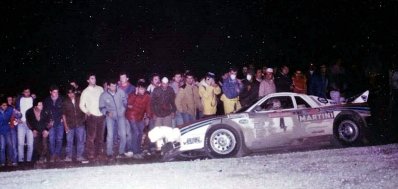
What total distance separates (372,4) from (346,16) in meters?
1.27

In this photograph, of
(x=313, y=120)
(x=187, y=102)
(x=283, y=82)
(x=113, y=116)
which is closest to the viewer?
(x=313, y=120)

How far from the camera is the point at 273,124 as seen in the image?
1181cm

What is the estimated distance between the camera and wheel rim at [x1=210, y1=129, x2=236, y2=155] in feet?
37.9

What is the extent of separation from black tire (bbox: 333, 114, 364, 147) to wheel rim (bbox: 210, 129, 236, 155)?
8.78ft

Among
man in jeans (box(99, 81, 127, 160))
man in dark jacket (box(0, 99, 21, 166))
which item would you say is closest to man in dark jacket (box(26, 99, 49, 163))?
man in dark jacket (box(0, 99, 21, 166))

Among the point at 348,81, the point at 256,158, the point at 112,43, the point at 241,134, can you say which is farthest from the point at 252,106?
the point at 112,43

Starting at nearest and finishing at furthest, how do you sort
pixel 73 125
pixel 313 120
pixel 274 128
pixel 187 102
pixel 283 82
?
pixel 274 128, pixel 313 120, pixel 73 125, pixel 187 102, pixel 283 82

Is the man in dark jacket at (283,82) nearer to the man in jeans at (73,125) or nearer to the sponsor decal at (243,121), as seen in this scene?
the sponsor decal at (243,121)

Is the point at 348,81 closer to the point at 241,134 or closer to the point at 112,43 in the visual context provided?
the point at 241,134

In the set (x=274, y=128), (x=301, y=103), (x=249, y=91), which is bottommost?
(x=274, y=128)

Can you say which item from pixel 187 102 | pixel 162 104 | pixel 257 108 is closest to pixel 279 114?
pixel 257 108

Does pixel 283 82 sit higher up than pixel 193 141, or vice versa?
pixel 283 82

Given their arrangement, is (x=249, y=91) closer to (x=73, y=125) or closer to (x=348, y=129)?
(x=348, y=129)

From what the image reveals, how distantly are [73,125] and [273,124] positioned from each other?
208 inches
